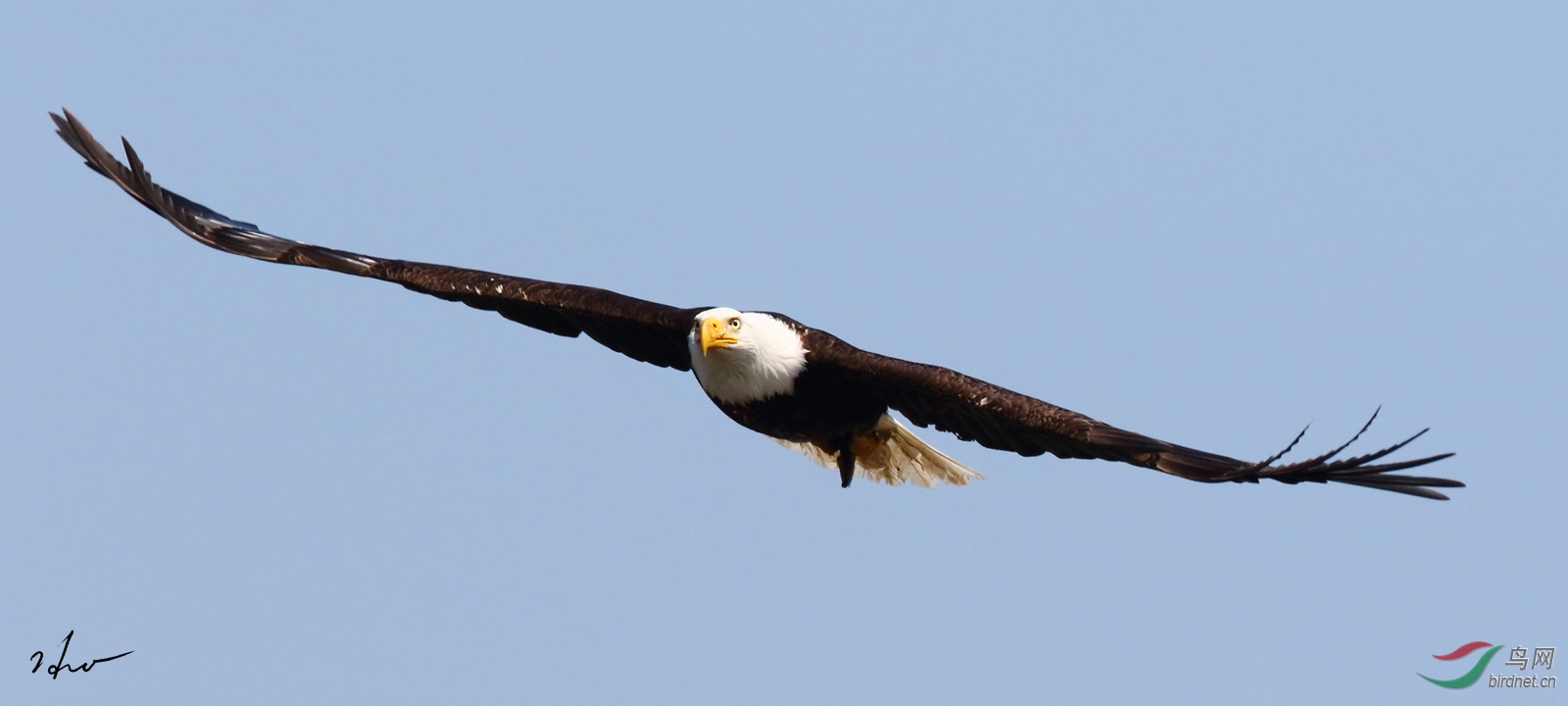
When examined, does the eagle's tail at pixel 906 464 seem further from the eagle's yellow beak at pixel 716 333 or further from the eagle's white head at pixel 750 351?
the eagle's yellow beak at pixel 716 333

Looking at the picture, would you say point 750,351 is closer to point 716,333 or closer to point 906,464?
point 716,333

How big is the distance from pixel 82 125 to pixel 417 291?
91.6 inches

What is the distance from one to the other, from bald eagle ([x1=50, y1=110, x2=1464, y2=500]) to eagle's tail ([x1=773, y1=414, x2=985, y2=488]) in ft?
0.03

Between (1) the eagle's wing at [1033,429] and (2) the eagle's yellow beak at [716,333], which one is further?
(2) the eagle's yellow beak at [716,333]

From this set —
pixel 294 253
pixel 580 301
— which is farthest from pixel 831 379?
pixel 294 253

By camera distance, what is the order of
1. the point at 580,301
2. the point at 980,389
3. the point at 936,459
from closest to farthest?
the point at 980,389 → the point at 580,301 → the point at 936,459

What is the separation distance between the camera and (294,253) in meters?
12.0

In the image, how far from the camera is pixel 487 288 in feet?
38.3

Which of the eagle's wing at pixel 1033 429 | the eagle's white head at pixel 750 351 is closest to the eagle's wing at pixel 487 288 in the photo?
the eagle's white head at pixel 750 351

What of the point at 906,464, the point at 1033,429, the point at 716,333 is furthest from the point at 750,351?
the point at 906,464

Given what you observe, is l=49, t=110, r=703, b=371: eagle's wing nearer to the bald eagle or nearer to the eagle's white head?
the bald eagle

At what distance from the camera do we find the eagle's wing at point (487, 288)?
1134 cm

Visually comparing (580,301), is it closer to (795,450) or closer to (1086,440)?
(795,450)

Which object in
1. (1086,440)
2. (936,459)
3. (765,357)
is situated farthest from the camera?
(936,459)
